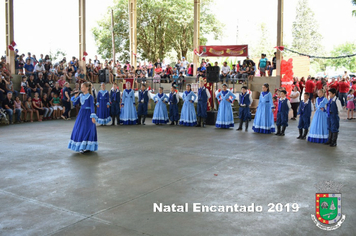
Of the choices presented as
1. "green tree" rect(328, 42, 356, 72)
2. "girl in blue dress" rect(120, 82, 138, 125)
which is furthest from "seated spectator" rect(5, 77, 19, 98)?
"green tree" rect(328, 42, 356, 72)

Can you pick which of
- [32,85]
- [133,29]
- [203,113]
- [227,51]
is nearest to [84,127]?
[203,113]

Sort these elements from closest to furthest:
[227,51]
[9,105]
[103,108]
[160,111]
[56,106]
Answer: [103,108], [160,111], [9,105], [56,106], [227,51]

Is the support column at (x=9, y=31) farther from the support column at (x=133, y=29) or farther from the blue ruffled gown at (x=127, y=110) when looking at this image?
the support column at (x=133, y=29)

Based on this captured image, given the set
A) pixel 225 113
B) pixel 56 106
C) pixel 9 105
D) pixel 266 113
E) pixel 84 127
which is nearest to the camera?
pixel 84 127

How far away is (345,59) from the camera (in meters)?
50.5

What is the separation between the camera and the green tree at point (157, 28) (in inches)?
1303

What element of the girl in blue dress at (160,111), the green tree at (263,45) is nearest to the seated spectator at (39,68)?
the girl in blue dress at (160,111)

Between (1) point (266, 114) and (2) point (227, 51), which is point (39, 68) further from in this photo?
(1) point (266, 114)

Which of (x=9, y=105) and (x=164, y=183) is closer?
(x=164, y=183)

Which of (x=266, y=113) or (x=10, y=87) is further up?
(x=10, y=87)

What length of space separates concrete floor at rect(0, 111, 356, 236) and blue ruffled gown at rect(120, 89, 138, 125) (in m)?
3.62

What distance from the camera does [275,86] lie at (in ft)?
62.3

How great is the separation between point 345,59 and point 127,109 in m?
45.8

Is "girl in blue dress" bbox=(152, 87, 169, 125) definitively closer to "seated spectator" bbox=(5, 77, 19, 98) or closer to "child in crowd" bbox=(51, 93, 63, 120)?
"child in crowd" bbox=(51, 93, 63, 120)
